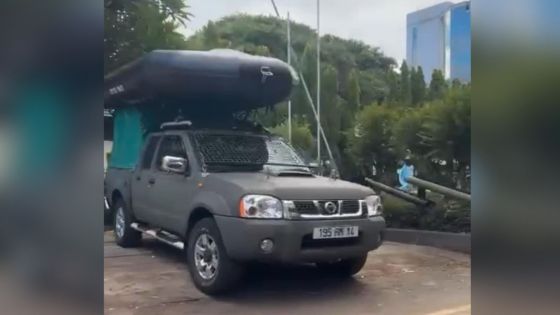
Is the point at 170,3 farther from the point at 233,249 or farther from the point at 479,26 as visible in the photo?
the point at 479,26

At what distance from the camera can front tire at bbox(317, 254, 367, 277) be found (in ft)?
7.98

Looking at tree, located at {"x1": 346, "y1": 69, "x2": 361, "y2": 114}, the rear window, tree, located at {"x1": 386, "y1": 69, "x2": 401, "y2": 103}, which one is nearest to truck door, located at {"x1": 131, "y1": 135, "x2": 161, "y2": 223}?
the rear window

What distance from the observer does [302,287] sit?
2.42 metres

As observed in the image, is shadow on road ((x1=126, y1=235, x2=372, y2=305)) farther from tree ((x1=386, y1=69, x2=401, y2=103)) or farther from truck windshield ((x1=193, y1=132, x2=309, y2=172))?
tree ((x1=386, y1=69, x2=401, y2=103))

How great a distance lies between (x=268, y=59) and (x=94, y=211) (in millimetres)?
912

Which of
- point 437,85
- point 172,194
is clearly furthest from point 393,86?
point 172,194

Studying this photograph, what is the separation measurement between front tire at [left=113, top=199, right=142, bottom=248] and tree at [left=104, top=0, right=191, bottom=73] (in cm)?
56

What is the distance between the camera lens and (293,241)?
234 cm

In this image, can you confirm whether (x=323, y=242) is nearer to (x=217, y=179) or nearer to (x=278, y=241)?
(x=278, y=241)

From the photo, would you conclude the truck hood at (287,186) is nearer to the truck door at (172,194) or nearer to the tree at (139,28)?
the truck door at (172,194)

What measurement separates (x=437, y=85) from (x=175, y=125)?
128 centimetres

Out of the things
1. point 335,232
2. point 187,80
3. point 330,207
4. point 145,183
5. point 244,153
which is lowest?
point 335,232

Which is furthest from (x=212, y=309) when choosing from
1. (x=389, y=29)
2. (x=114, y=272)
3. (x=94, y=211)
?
(x=389, y=29)

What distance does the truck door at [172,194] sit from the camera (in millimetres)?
2281
